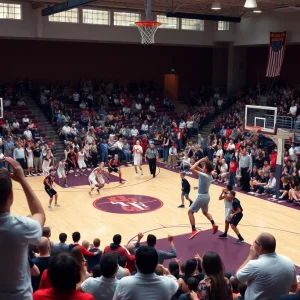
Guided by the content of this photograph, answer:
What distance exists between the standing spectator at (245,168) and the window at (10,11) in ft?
45.7

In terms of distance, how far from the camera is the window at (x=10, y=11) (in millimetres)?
23312

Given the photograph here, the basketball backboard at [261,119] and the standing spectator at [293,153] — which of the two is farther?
the standing spectator at [293,153]

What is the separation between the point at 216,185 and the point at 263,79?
50.8 ft

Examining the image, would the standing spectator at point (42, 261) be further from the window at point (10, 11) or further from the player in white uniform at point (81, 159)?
the window at point (10, 11)

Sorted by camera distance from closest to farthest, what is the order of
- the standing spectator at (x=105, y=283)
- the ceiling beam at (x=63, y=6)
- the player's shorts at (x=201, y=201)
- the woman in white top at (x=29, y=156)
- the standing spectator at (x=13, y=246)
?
the standing spectator at (x=13, y=246) → the standing spectator at (x=105, y=283) → the player's shorts at (x=201, y=201) → the ceiling beam at (x=63, y=6) → the woman in white top at (x=29, y=156)

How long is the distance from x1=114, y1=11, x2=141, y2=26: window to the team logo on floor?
535 inches

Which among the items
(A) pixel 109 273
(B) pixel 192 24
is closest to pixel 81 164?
(B) pixel 192 24

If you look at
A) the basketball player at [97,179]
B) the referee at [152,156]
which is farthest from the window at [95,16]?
the basketball player at [97,179]

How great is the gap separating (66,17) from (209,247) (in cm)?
1773

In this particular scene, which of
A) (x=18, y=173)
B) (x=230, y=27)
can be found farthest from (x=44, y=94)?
(x=18, y=173)

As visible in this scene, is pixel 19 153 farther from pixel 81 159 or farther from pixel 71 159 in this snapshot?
pixel 81 159

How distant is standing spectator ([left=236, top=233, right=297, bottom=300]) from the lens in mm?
4012

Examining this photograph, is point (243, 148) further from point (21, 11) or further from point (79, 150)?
point (21, 11)

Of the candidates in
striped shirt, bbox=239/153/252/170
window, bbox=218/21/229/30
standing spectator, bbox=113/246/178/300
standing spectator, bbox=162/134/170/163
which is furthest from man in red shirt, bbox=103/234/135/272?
window, bbox=218/21/229/30
